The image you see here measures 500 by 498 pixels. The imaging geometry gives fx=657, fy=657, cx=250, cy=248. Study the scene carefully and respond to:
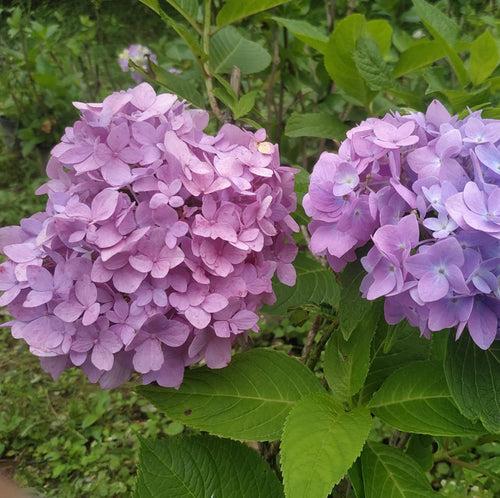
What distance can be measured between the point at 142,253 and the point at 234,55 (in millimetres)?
714

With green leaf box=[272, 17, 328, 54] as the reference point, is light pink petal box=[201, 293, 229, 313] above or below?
below

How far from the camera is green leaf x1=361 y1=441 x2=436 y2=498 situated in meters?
0.96

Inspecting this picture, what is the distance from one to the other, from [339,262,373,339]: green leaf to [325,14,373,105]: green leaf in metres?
0.53

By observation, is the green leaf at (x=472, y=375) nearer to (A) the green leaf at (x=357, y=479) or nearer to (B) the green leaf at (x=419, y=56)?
(A) the green leaf at (x=357, y=479)

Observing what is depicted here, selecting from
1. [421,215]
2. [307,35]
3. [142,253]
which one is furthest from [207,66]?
[421,215]

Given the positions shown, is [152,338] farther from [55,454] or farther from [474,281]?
[55,454]

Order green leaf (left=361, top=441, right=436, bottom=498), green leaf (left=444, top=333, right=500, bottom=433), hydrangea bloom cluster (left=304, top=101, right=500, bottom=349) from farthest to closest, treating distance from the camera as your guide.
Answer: green leaf (left=361, top=441, right=436, bottom=498) < green leaf (left=444, top=333, right=500, bottom=433) < hydrangea bloom cluster (left=304, top=101, right=500, bottom=349)

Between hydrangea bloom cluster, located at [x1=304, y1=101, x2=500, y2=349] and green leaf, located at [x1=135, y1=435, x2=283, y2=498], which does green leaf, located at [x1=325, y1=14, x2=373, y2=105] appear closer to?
hydrangea bloom cluster, located at [x1=304, y1=101, x2=500, y2=349]

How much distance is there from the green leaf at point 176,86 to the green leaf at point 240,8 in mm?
143

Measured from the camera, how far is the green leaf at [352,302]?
35.2 inches

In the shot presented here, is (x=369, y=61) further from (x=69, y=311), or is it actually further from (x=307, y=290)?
(x=69, y=311)

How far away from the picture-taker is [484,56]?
1278 millimetres

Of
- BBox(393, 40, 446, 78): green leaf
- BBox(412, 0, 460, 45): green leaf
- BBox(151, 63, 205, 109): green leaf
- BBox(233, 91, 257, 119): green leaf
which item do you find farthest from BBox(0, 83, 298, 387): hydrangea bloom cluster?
BBox(393, 40, 446, 78): green leaf

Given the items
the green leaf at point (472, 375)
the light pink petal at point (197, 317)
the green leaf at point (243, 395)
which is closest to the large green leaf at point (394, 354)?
the green leaf at point (243, 395)
